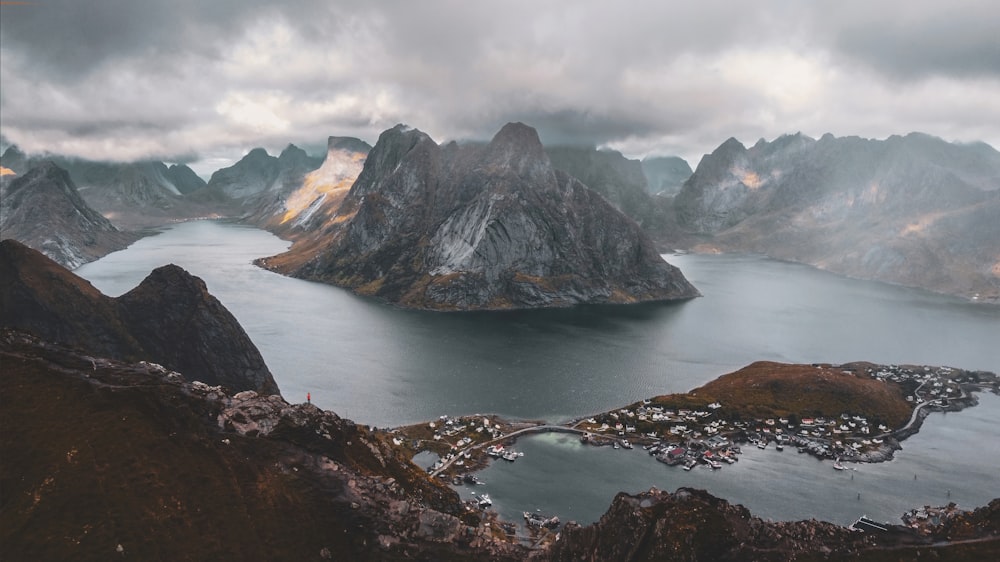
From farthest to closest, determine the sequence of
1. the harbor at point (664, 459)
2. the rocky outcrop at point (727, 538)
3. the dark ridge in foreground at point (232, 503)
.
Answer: the harbor at point (664, 459) → the rocky outcrop at point (727, 538) → the dark ridge in foreground at point (232, 503)

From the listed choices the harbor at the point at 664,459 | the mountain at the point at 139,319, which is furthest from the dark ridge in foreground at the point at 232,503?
the mountain at the point at 139,319

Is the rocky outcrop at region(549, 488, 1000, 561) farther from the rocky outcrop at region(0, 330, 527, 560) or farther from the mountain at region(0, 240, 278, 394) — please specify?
the mountain at region(0, 240, 278, 394)

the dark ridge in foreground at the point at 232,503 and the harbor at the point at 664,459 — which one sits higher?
the dark ridge in foreground at the point at 232,503

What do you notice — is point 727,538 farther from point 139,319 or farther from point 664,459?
point 139,319

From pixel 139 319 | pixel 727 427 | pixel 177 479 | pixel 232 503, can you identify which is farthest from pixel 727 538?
pixel 139 319

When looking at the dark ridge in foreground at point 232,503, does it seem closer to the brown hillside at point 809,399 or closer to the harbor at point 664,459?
the harbor at point 664,459

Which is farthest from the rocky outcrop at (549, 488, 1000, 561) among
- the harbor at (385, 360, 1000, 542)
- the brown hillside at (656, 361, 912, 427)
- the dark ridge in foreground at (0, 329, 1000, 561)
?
the brown hillside at (656, 361, 912, 427)

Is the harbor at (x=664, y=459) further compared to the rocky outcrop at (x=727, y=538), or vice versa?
the harbor at (x=664, y=459)

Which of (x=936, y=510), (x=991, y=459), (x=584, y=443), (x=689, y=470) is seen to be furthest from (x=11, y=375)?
(x=991, y=459)
